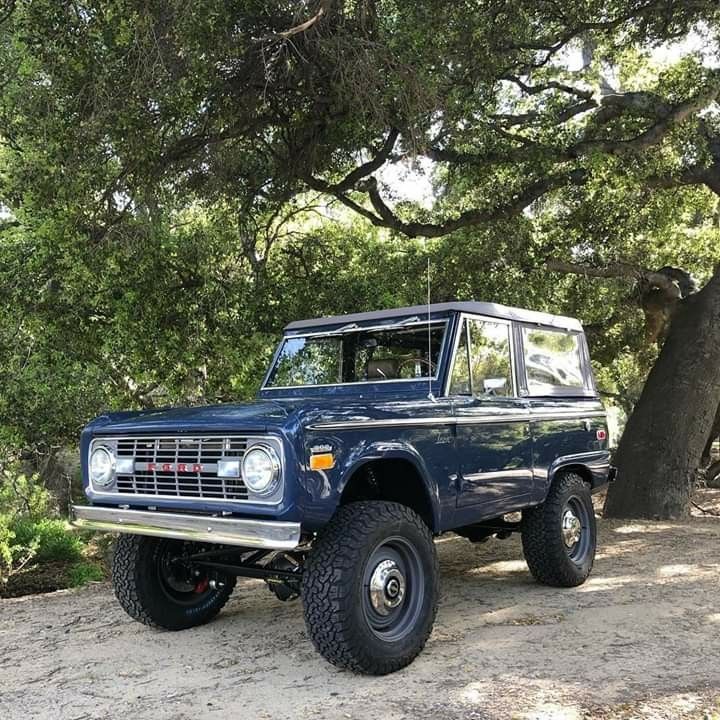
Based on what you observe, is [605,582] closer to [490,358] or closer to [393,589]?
[490,358]

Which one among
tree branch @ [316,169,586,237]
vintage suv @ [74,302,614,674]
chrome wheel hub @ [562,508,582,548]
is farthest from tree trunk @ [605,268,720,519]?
chrome wheel hub @ [562,508,582,548]

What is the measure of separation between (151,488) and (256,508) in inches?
34.2

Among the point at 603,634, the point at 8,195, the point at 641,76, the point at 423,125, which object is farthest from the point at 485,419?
the point at 641,76

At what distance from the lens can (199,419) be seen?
14.5 ft

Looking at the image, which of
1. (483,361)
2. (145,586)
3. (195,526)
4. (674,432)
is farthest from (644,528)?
(195,526)

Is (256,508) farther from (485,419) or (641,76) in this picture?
(641,76)

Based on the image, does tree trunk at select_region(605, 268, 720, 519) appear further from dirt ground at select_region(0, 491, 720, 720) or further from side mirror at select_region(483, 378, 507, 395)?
side mirror at select_region(483, 378, 507, 395)

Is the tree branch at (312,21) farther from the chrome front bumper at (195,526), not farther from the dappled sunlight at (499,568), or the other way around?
the dappled sunlight at (499,568)

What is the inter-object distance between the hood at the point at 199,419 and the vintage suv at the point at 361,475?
1cm

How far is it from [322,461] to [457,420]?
125cm

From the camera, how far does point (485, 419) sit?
534 cm

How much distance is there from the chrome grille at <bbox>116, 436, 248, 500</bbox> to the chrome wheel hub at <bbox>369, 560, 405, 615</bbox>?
0.85 metres

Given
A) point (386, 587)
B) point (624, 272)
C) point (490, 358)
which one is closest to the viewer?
point (386, 587)

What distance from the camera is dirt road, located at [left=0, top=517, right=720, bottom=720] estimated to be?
3.86m
